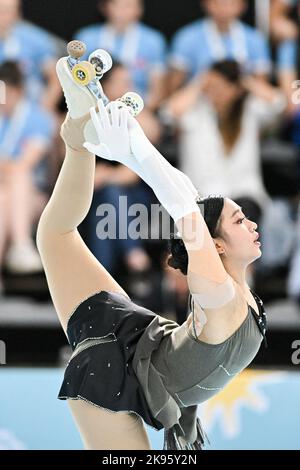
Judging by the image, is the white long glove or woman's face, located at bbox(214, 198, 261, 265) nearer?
the white long glove

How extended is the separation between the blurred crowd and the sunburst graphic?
0.76 m

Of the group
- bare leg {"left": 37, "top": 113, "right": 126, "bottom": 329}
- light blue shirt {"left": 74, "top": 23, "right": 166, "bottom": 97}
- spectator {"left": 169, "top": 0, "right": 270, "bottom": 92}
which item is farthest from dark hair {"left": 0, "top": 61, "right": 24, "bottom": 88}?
bare leg {"left": 37, "top": 113, "right": 126, "bottom": 329}

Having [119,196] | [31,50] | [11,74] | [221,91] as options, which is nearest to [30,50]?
[31,50]

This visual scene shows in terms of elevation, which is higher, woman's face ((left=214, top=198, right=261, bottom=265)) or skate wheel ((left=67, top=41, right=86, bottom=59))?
skate wheel ((left=67, top=41, right=86, bottom=59))

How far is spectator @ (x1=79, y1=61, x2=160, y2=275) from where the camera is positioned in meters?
5.24

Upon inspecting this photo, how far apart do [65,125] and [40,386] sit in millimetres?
1832

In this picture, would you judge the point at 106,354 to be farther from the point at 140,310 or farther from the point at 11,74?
the point at 11,74

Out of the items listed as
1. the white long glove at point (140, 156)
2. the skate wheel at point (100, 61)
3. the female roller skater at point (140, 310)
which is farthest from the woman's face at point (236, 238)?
the skate wheel at point (100, 61)

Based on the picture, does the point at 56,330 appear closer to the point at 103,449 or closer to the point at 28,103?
the point at 28,103

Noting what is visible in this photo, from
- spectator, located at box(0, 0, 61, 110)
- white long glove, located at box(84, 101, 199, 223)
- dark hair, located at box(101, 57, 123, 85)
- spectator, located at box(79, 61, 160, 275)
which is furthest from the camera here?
spectator, located at box(0, 0, 61, 110)

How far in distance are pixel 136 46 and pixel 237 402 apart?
6.68 ft

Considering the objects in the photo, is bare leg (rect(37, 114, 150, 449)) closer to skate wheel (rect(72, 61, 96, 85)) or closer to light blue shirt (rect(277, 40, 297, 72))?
skate wheel (rect(72, 61, 96, 85))

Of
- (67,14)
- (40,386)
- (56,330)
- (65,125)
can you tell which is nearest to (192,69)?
(67,14)

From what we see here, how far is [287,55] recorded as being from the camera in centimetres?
551
